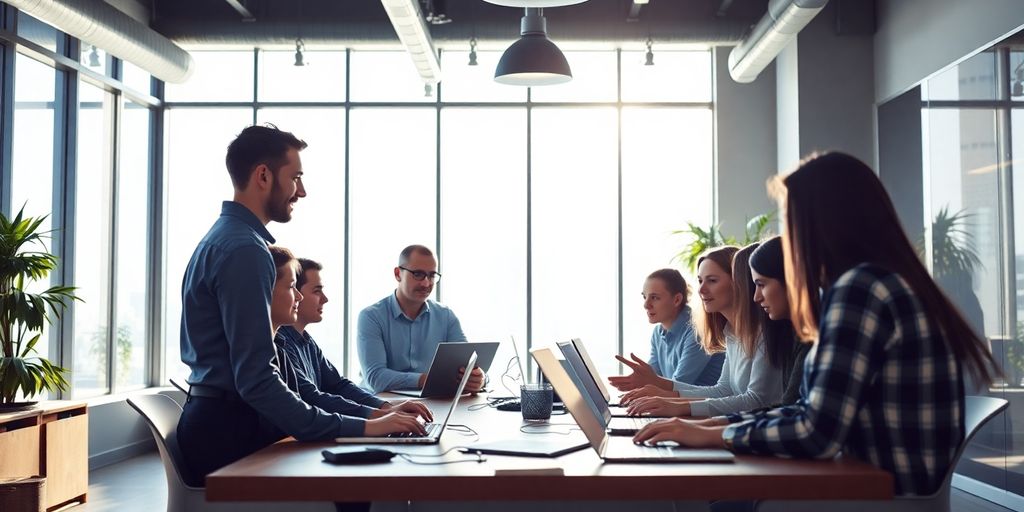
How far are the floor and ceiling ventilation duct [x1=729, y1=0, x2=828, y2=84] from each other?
3.19 metres

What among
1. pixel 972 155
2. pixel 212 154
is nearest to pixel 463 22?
pixel 212 154

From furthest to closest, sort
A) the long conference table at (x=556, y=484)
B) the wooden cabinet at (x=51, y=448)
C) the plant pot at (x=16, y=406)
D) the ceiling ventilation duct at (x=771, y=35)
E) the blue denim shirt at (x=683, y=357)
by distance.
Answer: the ceiling ventilation duct at (x=771, y=35) → the plant pot at (x=16, y=406) → the wooden cabinet at (x=51, y=448) → the blue denim shirt at (x=683, y=357) → the long conference table at (x=556, y=484)

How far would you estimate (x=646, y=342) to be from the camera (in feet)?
29.1

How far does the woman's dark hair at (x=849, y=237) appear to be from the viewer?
212 centimetres

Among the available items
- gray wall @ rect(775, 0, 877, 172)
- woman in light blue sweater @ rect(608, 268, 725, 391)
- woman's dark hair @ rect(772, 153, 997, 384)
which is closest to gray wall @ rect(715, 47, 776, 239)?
gray wall @ rect(775, 0, 877, 172)

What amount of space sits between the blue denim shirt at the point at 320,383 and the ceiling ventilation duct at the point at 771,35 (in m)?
4.05

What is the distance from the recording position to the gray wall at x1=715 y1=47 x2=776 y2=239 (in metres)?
8.73

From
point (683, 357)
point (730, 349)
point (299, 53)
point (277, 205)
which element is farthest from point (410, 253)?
point (299, 53)

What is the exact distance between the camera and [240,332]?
2535 mm

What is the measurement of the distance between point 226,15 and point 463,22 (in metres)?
2.21

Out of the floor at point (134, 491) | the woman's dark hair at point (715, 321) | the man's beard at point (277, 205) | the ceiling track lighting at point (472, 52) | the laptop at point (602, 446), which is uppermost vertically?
the ceiling track lighting at point (472, 52)

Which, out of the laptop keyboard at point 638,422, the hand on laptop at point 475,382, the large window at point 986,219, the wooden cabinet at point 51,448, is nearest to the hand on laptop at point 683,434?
the laptop keyboard at point 638,422

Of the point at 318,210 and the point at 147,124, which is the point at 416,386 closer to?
the point at 318,210

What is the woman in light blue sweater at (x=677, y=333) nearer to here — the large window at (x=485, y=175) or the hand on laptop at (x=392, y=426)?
the hand on laptop at (x=392, y=426)
